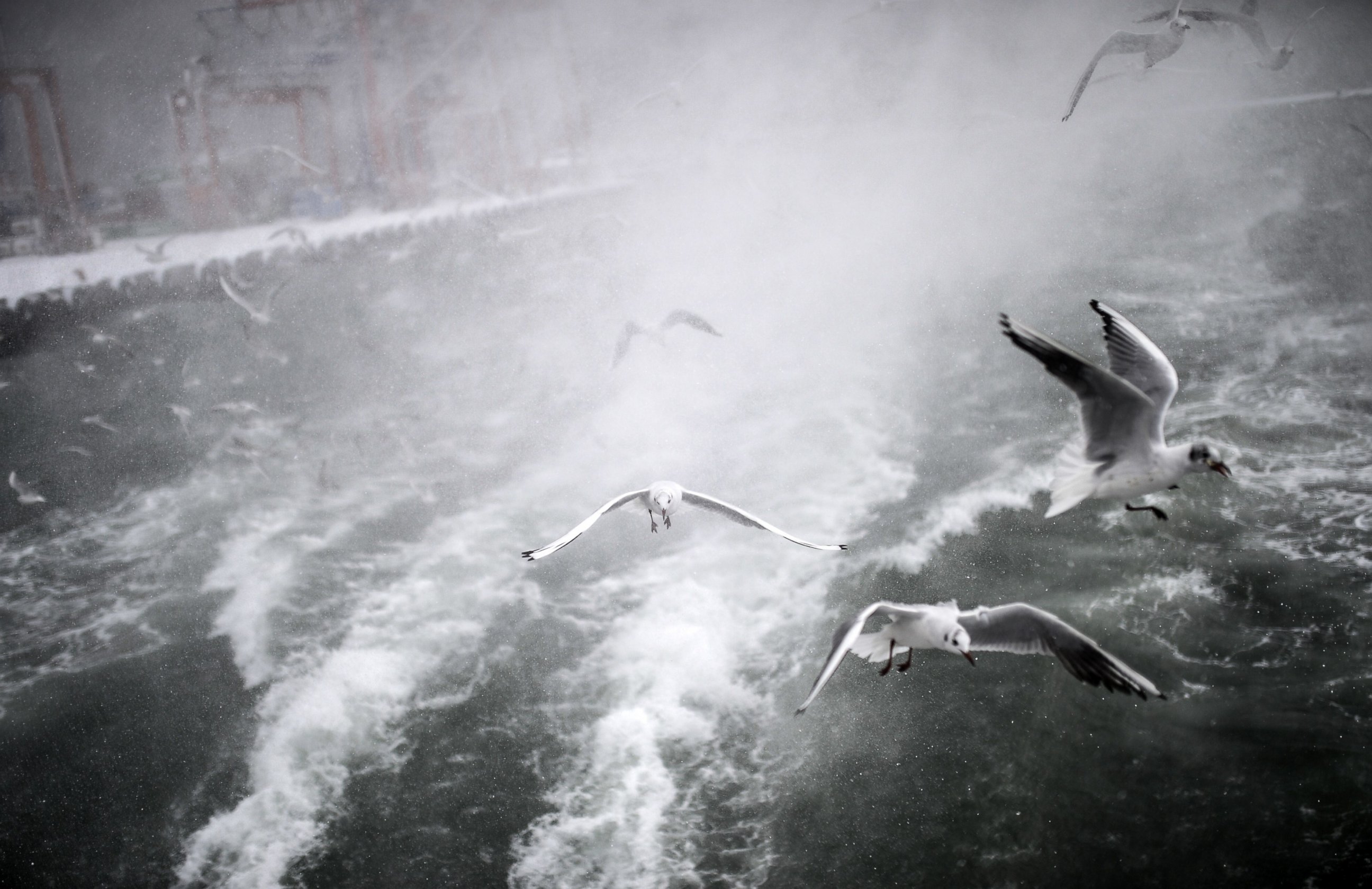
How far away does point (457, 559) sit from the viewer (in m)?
5.95

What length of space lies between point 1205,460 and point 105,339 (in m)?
9.88

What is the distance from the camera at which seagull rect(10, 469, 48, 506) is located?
6.98m

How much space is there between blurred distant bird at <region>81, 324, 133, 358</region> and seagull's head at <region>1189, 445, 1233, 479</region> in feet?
31.3

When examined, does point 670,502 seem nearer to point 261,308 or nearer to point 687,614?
point 687,614

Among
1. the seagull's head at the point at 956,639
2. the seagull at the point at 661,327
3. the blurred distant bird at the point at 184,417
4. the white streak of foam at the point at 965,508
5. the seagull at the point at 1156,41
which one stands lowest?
the white streak of foam at the point at 965,508

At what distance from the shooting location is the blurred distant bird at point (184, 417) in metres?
7.89

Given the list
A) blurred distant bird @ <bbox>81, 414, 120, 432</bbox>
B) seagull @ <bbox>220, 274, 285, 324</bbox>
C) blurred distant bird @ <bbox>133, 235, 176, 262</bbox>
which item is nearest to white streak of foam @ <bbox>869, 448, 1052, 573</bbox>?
seagull @ <bbox>220, 274, 285, 324</bbox>

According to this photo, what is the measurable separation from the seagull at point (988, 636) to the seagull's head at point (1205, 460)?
0.56 metres

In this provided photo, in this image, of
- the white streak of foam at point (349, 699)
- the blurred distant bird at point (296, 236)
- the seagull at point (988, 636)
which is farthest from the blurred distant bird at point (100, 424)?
the seagull at point (988, 636)

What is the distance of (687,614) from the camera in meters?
5.10

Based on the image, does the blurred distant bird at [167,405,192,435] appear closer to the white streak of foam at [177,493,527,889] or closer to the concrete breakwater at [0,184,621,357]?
the concrete breakwater at [0,184,621,357]

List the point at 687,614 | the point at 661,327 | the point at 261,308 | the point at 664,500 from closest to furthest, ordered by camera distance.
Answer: the point at 664,500, the point at 687,614, the point at 661,327, the point at 261,308

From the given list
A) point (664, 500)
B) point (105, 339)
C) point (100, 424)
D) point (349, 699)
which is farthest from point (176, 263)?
point (664, 500)

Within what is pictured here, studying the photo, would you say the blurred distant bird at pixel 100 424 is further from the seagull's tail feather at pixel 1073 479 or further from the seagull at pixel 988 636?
the seagull's tail feather at pixel 1073 479
